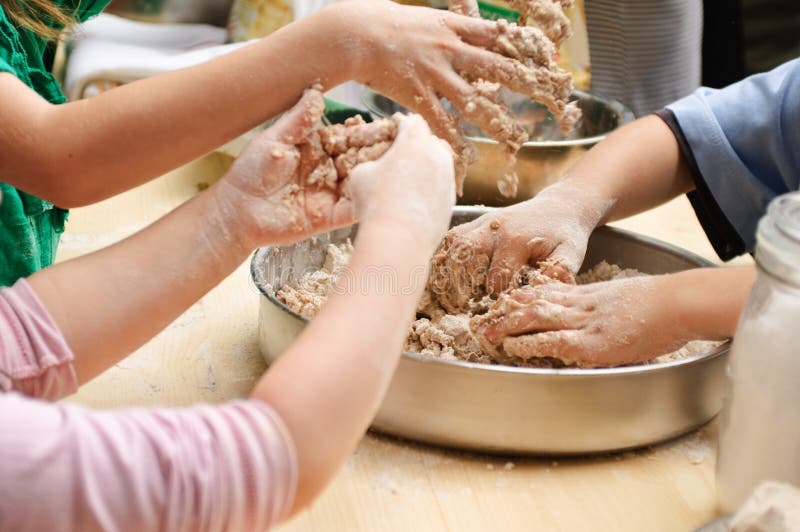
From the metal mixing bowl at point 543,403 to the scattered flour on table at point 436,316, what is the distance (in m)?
0.08

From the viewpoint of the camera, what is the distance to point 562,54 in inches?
73.0

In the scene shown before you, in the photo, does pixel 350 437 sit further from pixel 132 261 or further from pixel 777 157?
pixel 777 157

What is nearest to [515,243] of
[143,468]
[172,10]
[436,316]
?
[436,316]

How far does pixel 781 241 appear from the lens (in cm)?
54

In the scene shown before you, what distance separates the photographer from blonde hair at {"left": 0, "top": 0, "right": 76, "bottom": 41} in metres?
0.91

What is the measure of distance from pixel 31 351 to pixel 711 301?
0.58 meters

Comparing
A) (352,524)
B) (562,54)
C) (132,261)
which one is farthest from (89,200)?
(562,54)

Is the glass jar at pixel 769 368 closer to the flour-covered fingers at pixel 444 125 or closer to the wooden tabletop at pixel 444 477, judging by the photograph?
the wooden tabletop at pixel 444 477

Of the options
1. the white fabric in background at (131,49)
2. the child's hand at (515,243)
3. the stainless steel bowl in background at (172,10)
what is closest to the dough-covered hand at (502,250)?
the child's hand at (515,243)

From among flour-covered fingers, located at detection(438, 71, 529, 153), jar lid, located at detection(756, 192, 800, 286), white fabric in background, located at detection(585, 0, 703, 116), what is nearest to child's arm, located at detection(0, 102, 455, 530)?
flour-covered fingers, located at detection(438, 71, 529, 153)

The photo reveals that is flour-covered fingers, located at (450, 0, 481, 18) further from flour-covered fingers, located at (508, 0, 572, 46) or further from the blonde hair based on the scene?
the blonde hair

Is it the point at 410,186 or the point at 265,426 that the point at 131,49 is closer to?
the point at 410,186

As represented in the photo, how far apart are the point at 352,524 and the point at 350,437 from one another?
0.56 ft

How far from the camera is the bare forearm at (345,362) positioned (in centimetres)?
48
